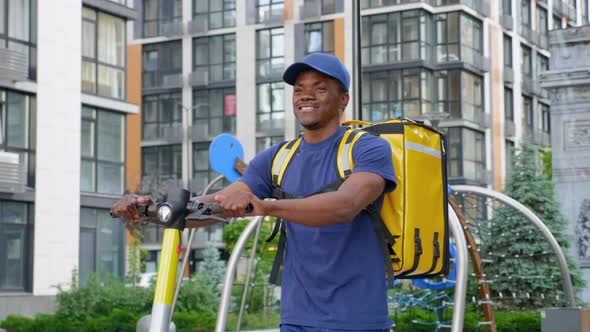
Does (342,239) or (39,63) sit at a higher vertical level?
(39,63)

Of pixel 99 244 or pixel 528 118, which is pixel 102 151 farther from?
pixel 528 118

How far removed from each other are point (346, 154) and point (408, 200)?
28 centimetres

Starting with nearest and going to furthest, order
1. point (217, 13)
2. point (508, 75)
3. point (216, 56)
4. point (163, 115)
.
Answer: point (508, 75) → point (217, 13) → point (216, 56) → point (163, 115)

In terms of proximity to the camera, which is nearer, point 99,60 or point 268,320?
point 268,320

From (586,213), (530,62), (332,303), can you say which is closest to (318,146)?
(332,303)

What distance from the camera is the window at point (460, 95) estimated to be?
31.3 m

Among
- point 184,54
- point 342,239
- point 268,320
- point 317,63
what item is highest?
point 184,54

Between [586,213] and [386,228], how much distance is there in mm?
8034

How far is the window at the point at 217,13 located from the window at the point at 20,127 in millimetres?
17382

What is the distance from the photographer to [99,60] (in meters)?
22.6

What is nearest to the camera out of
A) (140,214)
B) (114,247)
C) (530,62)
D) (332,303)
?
(140,214)

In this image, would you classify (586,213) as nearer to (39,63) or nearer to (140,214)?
(140,214)

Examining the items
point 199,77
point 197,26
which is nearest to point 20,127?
point 197,26

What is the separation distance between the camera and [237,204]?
2.48 metres
